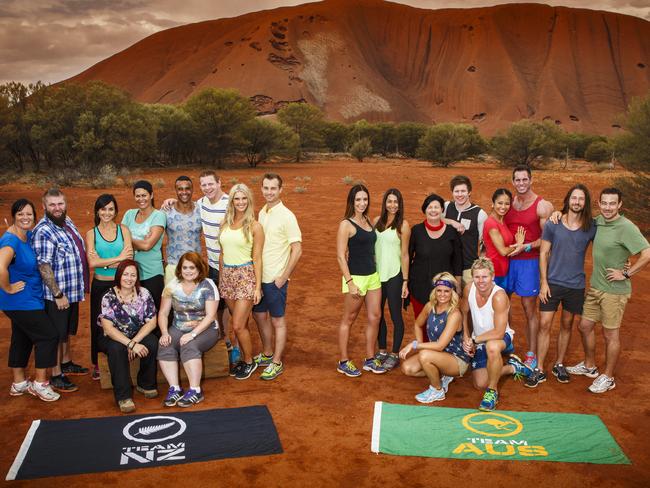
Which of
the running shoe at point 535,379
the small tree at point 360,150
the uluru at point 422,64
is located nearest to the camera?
the running shoe at point 535,379

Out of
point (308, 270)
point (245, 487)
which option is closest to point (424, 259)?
point (245, 487)

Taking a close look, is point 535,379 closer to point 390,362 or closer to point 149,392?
point 390,362

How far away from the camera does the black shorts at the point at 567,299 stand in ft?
18.2

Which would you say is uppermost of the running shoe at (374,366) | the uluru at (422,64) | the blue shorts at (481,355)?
the uluru at (422,64)

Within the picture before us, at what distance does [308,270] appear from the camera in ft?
35.0

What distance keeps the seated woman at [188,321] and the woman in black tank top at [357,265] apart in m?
1.38

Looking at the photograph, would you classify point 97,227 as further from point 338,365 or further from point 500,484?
point 500,484

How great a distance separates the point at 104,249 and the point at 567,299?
4749mm

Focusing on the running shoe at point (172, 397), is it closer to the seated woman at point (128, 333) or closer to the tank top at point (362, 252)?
the seated woman at point (128, 333)

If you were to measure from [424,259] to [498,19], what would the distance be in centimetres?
11761

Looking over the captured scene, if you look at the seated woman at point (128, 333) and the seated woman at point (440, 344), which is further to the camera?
the seated woman at point (440, 344)

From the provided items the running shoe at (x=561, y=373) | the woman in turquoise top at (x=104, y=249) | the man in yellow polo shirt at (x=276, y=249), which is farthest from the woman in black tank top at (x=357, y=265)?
the woman in turquoise top at (x=104, y=249)

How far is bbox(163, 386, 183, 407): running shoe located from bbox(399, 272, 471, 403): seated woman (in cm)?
222

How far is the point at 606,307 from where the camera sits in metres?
5.38
